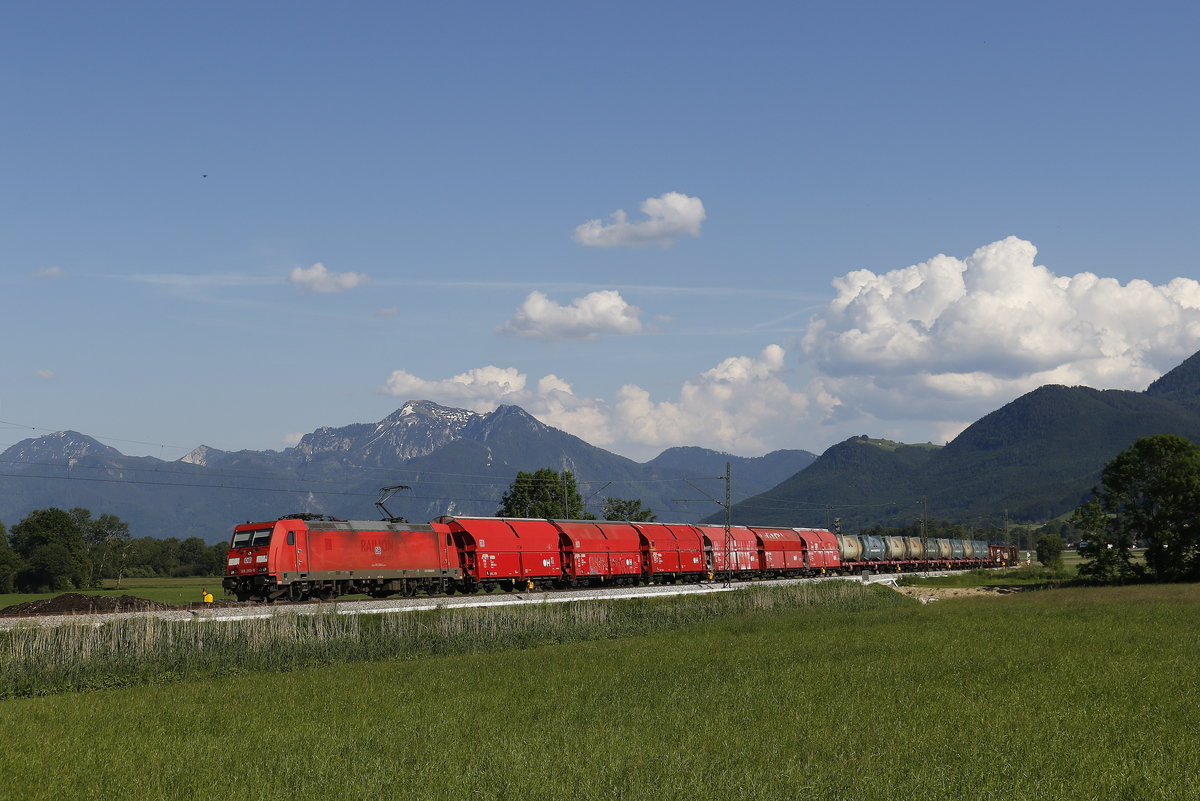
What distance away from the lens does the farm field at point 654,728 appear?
1986 cm

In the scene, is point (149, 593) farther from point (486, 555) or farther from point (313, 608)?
point (313, 608)

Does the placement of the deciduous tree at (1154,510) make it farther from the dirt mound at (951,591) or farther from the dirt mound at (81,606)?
the dirt mound at (81,606)

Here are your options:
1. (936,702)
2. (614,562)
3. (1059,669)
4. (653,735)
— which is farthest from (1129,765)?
(614,562)

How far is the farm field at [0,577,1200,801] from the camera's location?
19.9 metres

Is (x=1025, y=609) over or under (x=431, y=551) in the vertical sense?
under

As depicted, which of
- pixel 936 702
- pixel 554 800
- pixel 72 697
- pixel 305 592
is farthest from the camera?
pixel 305 592

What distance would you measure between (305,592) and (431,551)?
972 centimetres

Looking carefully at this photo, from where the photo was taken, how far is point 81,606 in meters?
58.5

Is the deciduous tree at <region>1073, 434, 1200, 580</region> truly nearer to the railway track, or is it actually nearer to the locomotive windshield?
the railway track

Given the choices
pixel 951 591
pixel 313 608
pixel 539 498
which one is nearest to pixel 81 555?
pixel 539 498

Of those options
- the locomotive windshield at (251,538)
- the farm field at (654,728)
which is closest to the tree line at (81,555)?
the locomotive windshield at (251,538)

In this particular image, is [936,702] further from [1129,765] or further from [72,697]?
[72,697]

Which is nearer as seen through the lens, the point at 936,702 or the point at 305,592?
the point at 936,702

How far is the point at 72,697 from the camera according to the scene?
106 ft
